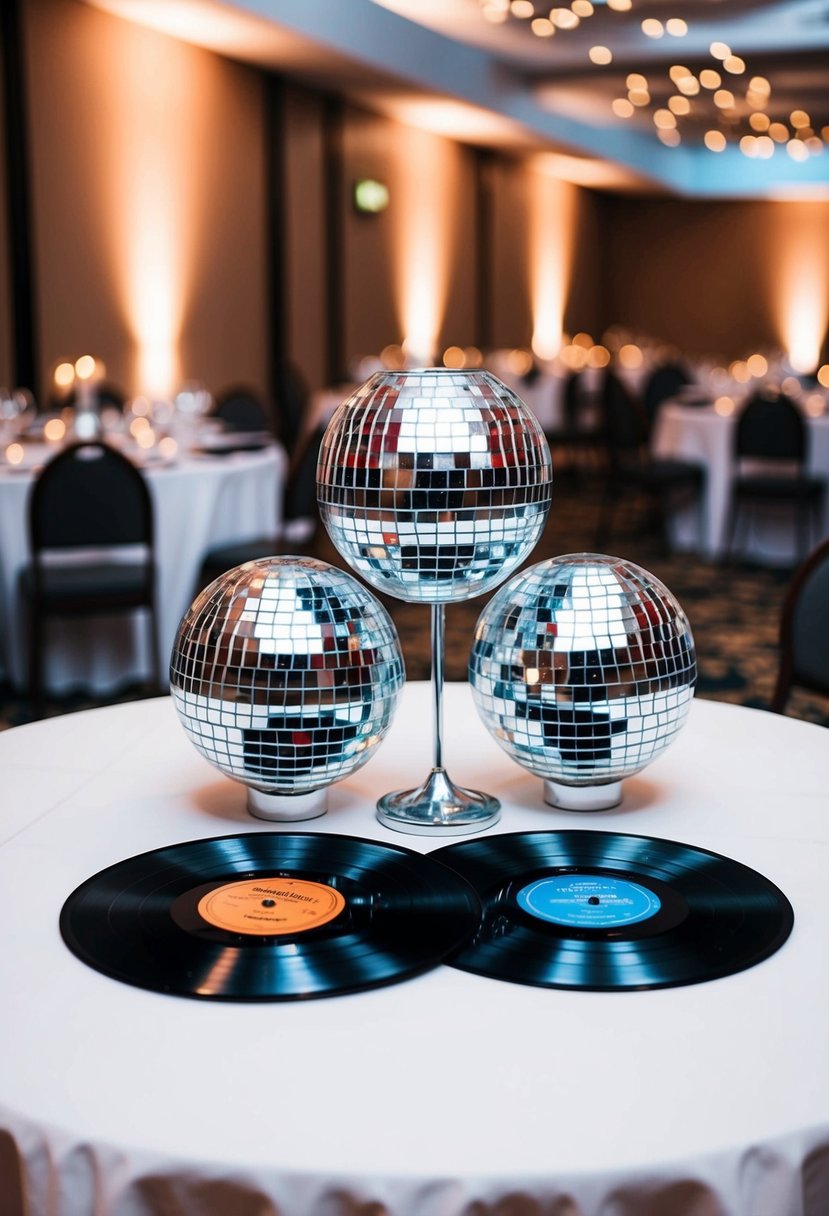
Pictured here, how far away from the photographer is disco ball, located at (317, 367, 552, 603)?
1.14 meters

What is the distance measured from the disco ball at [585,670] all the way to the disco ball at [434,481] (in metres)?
0.06

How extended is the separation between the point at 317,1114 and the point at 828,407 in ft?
22.7

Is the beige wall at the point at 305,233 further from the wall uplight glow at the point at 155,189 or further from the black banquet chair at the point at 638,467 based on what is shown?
the black banquet chair at the point at 638,467

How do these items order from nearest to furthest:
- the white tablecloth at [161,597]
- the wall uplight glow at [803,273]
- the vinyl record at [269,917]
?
the vinyl record at [269,917] → the white tablecloth at [161,597] → the wall uplight glow at [803,273]

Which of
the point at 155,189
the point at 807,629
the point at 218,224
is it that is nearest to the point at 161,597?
the point at 807,629

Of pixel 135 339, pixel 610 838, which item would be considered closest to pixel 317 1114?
pixel 610 838

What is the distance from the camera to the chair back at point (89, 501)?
3840 mm

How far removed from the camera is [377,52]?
28.8ft

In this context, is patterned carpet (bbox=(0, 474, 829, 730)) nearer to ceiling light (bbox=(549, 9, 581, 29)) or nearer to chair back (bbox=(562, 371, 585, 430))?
chair back (bbox=(562, 371, 585, 430))

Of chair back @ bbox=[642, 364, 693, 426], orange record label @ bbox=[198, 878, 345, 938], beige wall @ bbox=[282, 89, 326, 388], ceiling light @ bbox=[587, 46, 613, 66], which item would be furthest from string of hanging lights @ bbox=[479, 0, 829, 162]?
orange record label @ bbox=[198, 878, 345, 938]

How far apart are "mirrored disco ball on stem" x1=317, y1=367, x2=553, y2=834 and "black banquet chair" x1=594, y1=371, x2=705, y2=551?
19.2ft

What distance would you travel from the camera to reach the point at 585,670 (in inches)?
45.8

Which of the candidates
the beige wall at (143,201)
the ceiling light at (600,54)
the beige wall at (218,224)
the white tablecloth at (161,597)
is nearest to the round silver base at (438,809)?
the white tablecloth at (161,597)

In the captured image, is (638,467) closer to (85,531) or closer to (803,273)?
(85,531)
